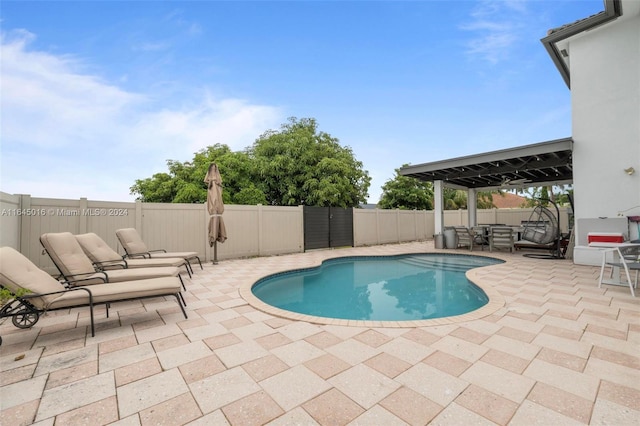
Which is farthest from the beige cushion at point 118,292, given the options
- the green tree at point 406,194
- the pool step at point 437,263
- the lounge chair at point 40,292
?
the green tree at point 406,194

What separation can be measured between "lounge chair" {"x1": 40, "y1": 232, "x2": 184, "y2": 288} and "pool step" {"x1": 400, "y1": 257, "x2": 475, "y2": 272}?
710cm

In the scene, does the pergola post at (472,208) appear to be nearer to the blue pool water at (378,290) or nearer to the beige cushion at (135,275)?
the blue pool water at (378,290)

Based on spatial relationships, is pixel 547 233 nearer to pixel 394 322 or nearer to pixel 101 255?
pixel 394 322

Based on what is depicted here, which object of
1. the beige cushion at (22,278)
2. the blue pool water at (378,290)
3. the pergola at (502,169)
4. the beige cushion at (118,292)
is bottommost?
the blue pool water at (378,290)

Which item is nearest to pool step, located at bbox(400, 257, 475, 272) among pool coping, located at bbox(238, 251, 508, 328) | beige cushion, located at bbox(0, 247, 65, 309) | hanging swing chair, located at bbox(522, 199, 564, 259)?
hanging swing chair, located at bbox(522, 199, 564, 259)

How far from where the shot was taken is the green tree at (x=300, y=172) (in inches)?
680

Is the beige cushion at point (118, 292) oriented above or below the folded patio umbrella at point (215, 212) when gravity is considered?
below

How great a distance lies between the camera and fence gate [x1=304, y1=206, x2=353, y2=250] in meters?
10.7

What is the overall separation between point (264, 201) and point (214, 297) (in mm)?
14160

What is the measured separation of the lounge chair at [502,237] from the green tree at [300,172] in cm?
904

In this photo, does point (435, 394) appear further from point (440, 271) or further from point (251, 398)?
point (440, 271)

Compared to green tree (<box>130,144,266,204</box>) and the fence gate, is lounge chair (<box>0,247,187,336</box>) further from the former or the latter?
green tree (<box>130,144,266,204</box>)

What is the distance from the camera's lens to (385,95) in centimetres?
1320

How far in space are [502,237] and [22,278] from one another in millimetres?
11718
